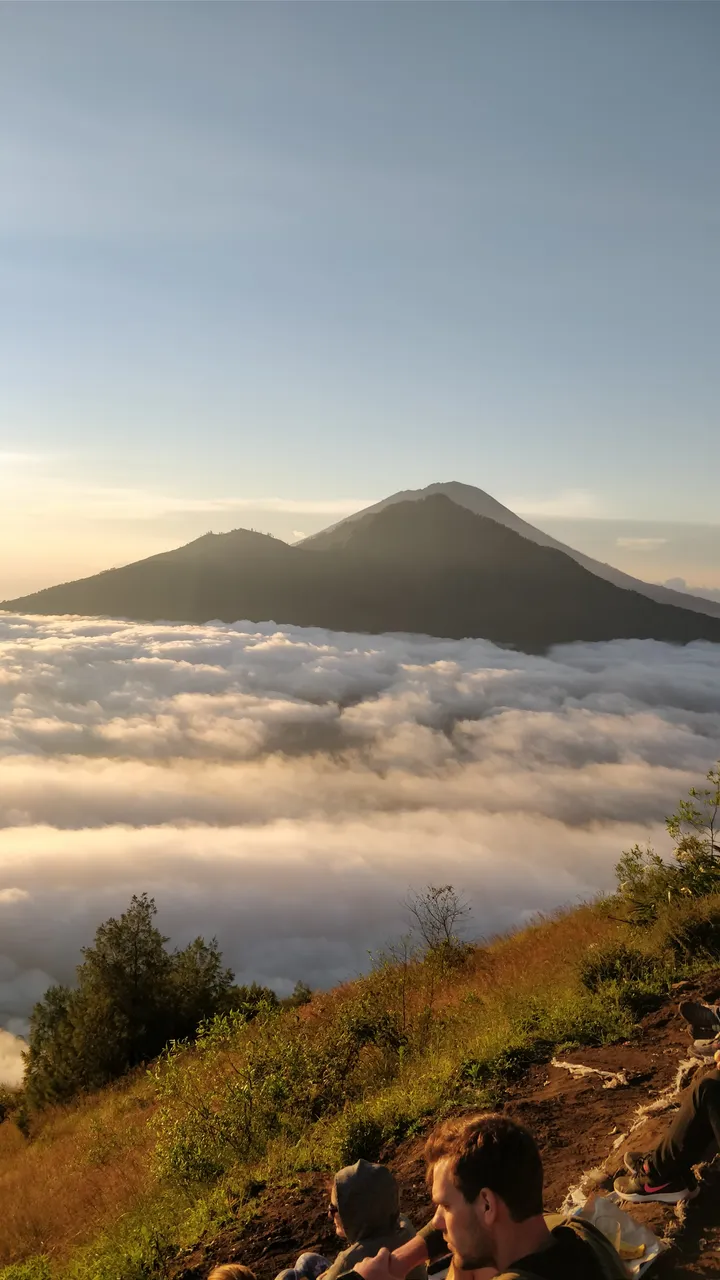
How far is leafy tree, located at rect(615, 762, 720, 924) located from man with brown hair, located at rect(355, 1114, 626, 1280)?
11.8m

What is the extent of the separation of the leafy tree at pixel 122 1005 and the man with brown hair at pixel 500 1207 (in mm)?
34360

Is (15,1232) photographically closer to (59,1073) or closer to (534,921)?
(534,921)

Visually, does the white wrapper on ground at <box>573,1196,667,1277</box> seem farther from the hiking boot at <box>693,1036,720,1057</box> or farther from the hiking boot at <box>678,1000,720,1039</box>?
the hiking boot at <box>678,1000,720,1039</box>

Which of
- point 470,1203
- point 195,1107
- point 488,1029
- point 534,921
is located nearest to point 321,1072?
point 195,1107

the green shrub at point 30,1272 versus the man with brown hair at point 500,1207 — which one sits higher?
the man with brown hair at point 500,1207

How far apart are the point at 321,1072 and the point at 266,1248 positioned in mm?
4815

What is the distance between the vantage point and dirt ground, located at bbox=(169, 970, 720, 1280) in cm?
557

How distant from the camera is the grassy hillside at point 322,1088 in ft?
28.5

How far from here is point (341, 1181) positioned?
4.74m

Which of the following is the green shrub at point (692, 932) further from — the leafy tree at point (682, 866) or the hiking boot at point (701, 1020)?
the hiking boot at point (701, 1020)

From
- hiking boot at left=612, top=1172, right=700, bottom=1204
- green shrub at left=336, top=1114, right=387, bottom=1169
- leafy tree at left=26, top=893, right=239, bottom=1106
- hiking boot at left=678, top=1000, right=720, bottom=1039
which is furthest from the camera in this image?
leafy tree at left=26, top=893, right=239, bottom=1106

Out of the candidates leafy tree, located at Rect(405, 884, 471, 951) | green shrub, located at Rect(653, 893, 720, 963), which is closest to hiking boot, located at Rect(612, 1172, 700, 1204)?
green shrub, located at Rect(653, 893, 720, 963)

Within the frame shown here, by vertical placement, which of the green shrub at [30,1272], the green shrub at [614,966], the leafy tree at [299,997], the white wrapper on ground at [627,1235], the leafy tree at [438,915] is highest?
the white wrapper on ground at [627,1235]

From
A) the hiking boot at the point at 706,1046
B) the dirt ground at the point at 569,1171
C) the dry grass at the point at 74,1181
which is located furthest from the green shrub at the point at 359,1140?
the dry grass at the point at 74,1181
